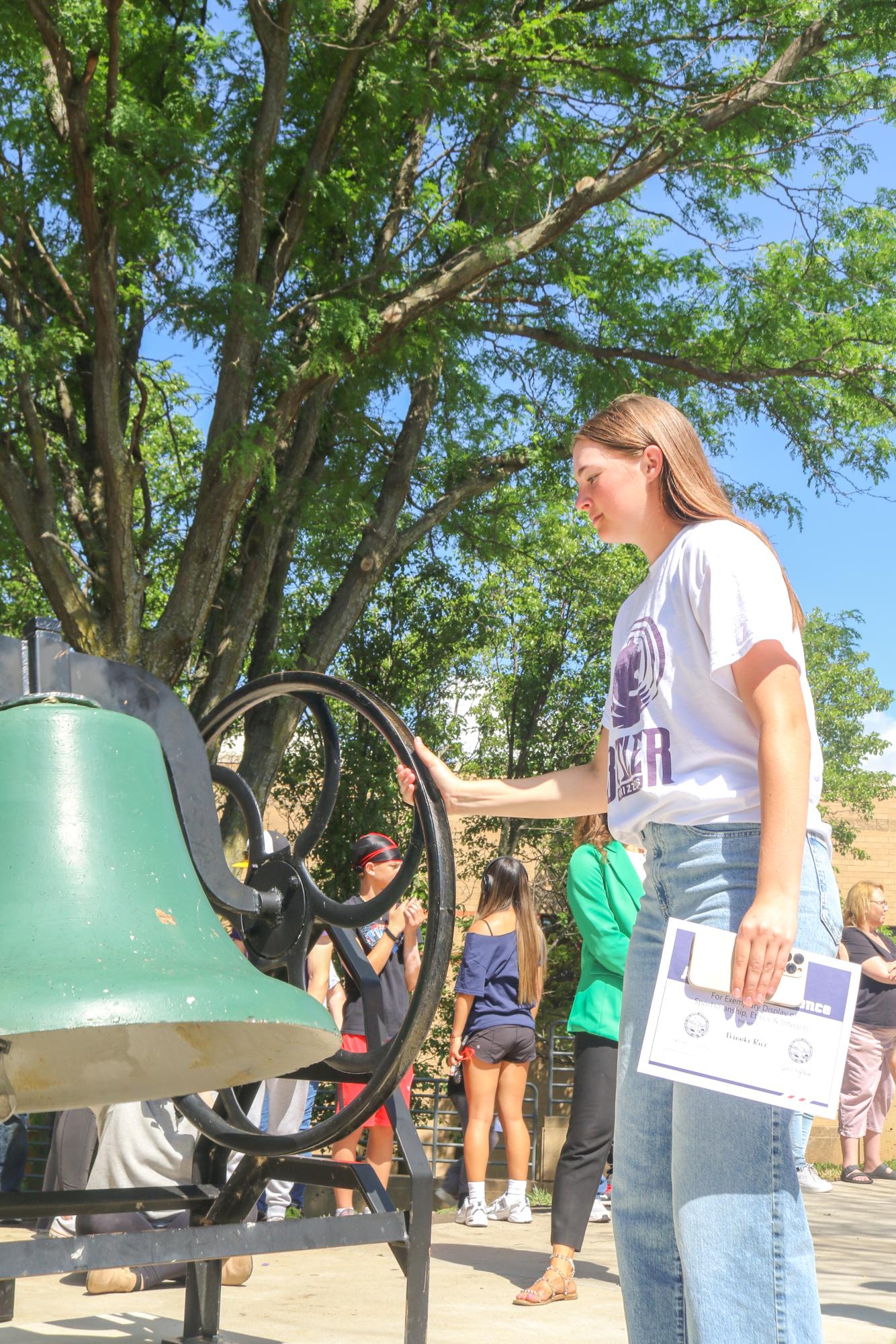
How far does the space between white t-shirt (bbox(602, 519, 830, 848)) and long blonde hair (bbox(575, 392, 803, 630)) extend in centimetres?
6

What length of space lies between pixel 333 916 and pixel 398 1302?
7.36ft

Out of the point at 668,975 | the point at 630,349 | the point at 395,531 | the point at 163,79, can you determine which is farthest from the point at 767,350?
the point at 668,975

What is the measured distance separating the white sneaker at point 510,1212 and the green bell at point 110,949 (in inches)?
186

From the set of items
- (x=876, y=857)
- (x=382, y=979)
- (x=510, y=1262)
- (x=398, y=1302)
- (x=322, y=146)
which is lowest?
(x=510, y=1262)

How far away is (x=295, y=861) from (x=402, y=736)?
502 millimetres

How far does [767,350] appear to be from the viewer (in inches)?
399

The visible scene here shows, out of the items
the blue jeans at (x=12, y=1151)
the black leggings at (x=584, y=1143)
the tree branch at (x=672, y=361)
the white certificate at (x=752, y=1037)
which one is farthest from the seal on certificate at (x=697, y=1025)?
the tree branch at (x=672, y=361)

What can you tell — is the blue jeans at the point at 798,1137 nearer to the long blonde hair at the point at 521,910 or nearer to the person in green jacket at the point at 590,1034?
the person in green jacket at the point at 590,1034

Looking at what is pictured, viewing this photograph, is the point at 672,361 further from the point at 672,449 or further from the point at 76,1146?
the point at 672,449

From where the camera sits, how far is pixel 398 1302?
14.2 ft

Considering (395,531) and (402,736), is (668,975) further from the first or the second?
(395,531)

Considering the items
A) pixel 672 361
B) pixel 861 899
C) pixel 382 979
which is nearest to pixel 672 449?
pixel 382 979

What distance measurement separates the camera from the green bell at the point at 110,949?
1655 millimetres

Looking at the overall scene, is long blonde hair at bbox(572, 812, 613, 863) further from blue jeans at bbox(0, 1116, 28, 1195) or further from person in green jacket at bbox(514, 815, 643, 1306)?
blue jeans at bbox(0, 1116, 28, 1195)
